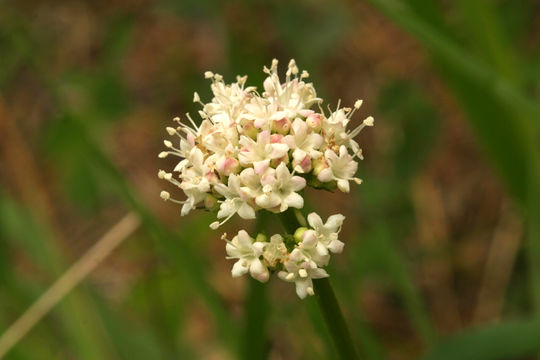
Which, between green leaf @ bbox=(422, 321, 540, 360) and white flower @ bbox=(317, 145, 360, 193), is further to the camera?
green leaf @ bbox=(422, 321, 540, 360)

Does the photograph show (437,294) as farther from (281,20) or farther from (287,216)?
(287,216)

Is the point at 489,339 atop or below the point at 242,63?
below

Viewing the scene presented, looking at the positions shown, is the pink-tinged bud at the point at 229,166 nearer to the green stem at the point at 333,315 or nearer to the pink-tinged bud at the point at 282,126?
the pink-tinged bud at the point at 282,126

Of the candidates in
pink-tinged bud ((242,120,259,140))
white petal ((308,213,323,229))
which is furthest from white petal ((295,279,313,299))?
pink-tinged bud ((242,120,259,140))

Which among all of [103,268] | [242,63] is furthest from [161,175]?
[103,268]

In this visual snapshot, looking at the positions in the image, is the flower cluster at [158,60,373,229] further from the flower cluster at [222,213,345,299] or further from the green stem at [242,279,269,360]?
the green stem at [242,279,269,360]

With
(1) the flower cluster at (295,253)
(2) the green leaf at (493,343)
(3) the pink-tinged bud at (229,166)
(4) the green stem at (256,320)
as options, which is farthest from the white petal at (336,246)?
(2) the green leaf at (493,343)
